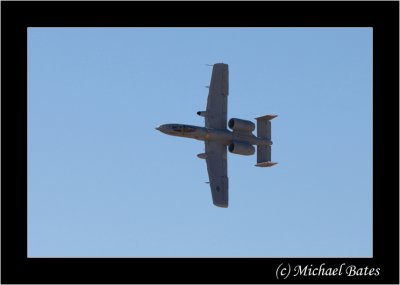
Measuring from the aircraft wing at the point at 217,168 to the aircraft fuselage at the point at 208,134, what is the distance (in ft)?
1.36

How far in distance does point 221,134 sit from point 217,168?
1878 millimetres

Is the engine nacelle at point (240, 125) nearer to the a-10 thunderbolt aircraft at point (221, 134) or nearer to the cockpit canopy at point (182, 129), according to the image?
the a-10 thunderbolt aircraft at point (221, 134)

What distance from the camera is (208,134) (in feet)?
152

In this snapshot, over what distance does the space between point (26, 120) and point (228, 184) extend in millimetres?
12678

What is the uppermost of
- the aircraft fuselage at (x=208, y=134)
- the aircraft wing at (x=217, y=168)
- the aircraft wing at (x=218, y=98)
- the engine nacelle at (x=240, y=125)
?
the aircraft wing at (x=218, y=98)

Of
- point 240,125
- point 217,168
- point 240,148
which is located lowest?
point 217,168

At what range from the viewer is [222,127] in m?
47.1

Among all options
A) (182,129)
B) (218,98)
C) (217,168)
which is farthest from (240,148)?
(182,129)

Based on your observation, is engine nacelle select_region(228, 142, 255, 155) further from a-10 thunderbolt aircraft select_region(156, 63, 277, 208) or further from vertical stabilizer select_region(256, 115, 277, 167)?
vertical stabilizer select_region(256, 115, 277, 167)

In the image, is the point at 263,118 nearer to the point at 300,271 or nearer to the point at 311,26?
the point at 311,26

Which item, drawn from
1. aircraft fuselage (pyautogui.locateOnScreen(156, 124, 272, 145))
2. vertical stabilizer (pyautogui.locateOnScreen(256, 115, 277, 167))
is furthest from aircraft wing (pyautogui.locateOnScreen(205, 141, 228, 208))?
vertical stabilizer (pyautogui.locateOnScreen(256, 115, 277, 167))

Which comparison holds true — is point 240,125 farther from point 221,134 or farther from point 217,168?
point 217,168

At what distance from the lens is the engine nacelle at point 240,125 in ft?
152

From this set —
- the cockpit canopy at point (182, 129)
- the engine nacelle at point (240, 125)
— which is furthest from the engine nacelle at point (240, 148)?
the cockpit canopy at point (182, 129)
